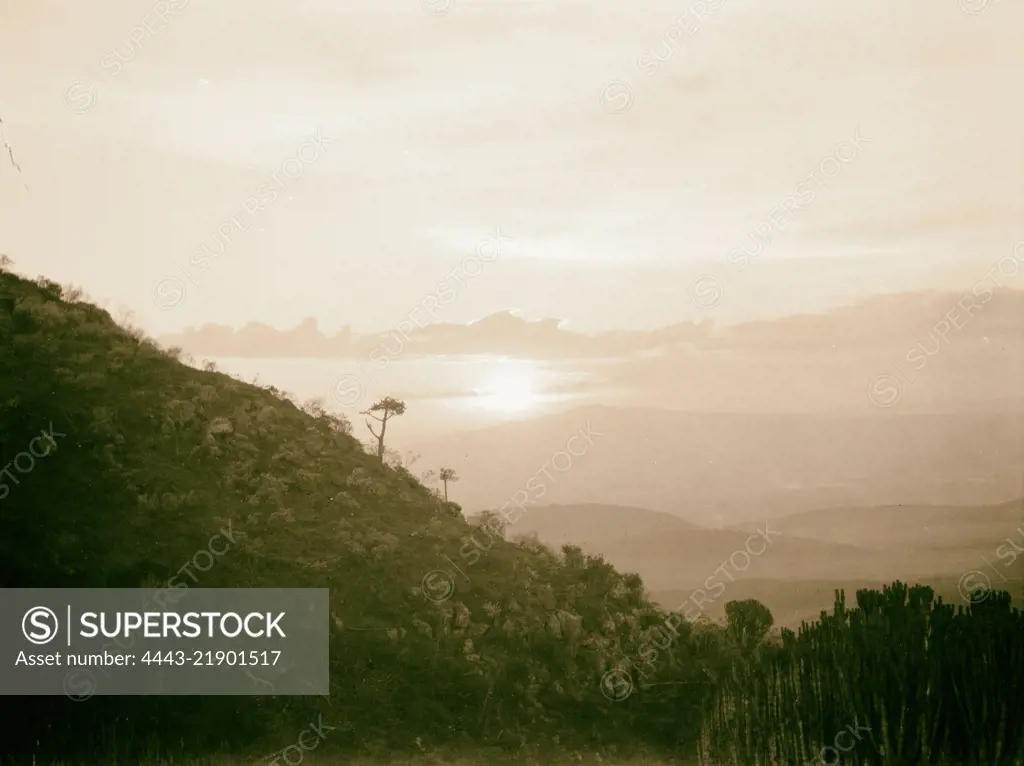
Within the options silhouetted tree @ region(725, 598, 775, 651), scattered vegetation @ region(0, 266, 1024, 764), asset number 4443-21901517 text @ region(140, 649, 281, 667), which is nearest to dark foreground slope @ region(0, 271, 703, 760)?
scattered vegetation @ region(0, 266, 1024, 764)

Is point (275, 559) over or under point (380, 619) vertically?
over

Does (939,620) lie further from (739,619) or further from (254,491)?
(254,491)

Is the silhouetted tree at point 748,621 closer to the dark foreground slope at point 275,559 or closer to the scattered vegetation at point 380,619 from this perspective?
the scattered vegetation at point 380,619

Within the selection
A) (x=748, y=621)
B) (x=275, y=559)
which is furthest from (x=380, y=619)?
(x=748, y=621)

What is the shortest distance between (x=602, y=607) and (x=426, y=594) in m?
2.99

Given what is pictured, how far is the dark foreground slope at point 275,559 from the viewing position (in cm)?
1495

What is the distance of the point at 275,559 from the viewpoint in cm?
1675

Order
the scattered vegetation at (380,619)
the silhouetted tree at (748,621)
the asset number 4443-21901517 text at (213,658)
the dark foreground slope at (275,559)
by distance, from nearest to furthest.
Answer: the scattered vegetation at (380,619) < the dark foreground slope at (275,559) < the asset number 4443-21901517 text at (213,658) < the silhouetted tree at (748,621)

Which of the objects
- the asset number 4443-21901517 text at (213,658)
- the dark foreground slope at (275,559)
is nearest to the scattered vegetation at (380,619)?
the dark foreground slope at (275,559)

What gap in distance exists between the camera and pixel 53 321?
64.8 ft

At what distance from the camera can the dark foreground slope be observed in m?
14.9

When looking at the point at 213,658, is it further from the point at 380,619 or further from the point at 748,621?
the point at 748,621

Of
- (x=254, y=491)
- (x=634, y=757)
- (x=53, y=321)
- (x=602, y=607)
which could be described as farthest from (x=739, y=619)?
(x=53, y=321)

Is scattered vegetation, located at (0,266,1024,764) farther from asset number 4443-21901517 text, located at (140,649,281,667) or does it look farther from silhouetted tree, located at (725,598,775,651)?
asset number 4443-21901517 text, located at (140,649,281,667)
